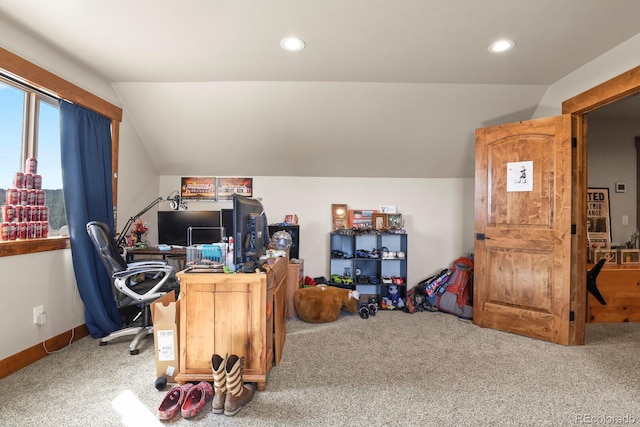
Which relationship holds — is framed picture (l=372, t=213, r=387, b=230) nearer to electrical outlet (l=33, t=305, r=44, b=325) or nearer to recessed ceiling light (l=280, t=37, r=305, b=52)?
recessed ceiling light (l=280, t=37, r=305, b=52)

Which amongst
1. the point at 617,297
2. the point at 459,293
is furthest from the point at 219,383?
the point at 617,297

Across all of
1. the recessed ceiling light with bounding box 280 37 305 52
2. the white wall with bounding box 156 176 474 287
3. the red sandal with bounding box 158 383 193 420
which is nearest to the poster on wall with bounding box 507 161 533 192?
the white wall with bounding box 156 176 474 287

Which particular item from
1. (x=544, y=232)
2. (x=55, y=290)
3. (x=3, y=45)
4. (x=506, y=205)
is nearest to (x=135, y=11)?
(x=3, y=45)

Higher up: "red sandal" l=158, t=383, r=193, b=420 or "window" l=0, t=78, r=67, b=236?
"window" l=0, t=78, r=67, b=236

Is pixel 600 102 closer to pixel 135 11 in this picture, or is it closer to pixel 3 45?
pixel 135 11

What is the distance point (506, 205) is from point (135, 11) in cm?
345

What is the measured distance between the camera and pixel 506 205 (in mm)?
3004

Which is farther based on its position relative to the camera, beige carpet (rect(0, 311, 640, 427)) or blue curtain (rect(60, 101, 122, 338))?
blue curtain (rect(60, 101, 122, 338))

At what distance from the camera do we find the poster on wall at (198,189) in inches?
163

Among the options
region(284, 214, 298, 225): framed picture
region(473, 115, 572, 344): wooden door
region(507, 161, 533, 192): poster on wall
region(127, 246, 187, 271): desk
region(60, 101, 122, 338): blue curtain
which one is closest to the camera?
region(60, 101, 122, 338): blue curtain

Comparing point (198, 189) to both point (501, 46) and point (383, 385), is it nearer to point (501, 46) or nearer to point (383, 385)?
point (383, 385)

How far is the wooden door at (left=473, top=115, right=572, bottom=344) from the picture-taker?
2.73 metres

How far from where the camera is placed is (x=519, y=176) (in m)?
2.94

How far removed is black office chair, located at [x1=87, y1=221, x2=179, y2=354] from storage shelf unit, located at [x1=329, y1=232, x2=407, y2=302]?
2095 millimetres
